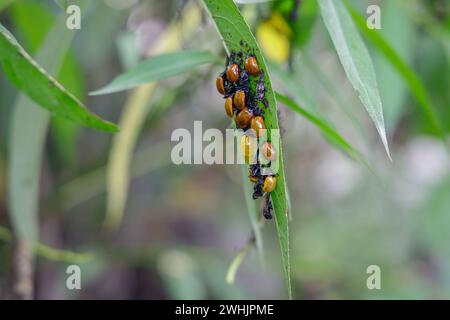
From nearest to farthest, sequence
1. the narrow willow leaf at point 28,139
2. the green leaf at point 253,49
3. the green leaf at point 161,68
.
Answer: the green leaf at point 253,49
the green leaf at point 161,68
the narrow willow leaf at point 28,139

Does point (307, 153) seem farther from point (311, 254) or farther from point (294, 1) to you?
→ point (294, 1)

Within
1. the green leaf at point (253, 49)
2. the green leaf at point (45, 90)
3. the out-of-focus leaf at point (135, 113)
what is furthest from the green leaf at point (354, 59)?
the out-of-focus leaf at point (135, 113)

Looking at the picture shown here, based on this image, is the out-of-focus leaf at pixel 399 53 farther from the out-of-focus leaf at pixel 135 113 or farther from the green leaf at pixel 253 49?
the green leaf at pixel 253 49

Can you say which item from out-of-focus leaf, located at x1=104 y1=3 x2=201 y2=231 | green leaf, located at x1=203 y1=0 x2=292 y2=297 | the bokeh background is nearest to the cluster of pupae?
green leaf, located at x1=203 y1=0 x2=292 y2=297

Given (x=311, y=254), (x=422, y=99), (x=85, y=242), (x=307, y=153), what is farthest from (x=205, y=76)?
(x=307, y=153)

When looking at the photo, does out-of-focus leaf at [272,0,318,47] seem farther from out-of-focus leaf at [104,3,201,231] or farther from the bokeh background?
out-of-focus leaf at [104,3,201,231]

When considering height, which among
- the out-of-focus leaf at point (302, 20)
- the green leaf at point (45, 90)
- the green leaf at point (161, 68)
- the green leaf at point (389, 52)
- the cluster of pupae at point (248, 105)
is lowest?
the cluster of pupae at point (248, 105)

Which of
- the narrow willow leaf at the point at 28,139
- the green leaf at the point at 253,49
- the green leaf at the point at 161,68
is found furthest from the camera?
the narrow willow leaf at the point at 28,139
